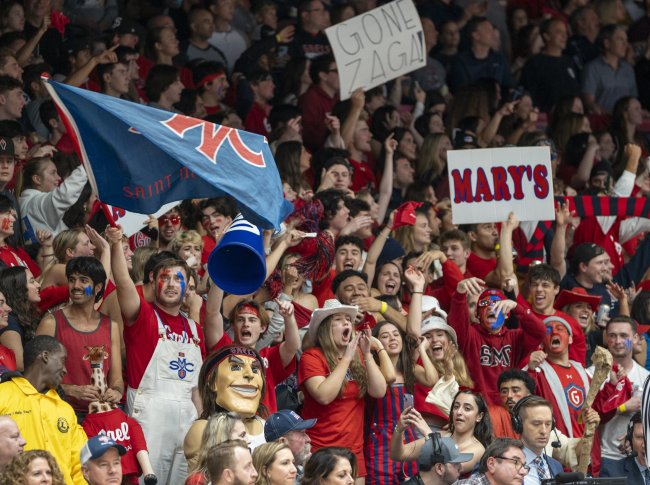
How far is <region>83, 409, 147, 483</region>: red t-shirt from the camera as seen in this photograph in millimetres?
8398

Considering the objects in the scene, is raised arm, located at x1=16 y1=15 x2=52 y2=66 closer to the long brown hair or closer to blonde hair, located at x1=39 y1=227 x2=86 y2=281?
blonde hair, located at x1=39 y1=227 x2=86 y2=281

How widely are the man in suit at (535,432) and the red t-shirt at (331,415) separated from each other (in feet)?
3.03

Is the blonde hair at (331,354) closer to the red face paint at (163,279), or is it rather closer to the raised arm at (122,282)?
the red face paint at (163,279)

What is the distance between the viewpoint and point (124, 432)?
843 centimetres

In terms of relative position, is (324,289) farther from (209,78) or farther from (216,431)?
(209,78)

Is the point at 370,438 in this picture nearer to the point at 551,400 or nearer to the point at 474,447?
the point at 474,447

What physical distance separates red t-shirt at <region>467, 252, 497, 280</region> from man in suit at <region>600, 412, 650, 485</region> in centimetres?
213

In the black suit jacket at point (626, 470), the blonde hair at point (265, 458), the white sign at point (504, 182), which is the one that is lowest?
the black suit jacket at point (626, 470)

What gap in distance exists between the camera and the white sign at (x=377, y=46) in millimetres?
12758

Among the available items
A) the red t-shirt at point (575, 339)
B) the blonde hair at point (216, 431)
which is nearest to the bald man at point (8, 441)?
the blonde hair at point (216, 431)

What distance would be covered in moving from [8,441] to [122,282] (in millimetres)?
1571

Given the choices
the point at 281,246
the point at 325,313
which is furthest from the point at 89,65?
the point at 325,313

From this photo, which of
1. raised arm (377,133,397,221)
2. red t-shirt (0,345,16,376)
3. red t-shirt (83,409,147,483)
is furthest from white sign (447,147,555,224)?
red t-shirt (0,345,16,376)

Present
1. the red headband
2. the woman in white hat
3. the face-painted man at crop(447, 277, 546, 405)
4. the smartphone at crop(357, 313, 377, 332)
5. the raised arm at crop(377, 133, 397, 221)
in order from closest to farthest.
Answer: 1. the woman in white hat
2. the smartphone at crop(357, 313, 377, 332)
3. the face-painted man at crop(447, 277, 546, 405)
4. the raised arm at crop(377, 133, 397, 221)
5. the red headband
